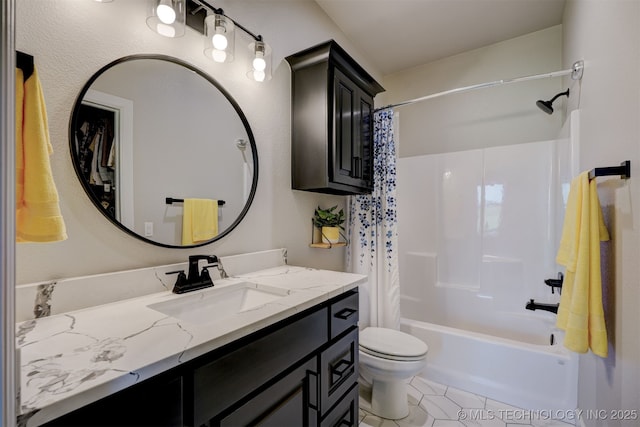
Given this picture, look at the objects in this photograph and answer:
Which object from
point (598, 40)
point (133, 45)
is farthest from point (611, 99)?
point (133, 45)

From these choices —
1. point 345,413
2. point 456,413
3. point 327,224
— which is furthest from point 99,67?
point 456,413

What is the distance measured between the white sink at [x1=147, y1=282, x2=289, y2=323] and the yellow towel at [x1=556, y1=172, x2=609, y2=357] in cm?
110

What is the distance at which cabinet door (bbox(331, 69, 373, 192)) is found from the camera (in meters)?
1.59

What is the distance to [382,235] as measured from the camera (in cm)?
202

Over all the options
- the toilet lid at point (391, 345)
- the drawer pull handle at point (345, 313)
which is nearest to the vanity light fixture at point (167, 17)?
the drawer pull handle at point (345, 313)

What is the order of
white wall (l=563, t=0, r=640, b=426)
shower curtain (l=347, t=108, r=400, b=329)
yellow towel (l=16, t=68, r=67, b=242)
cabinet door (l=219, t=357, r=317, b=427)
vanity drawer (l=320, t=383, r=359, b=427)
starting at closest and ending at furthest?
yellow towel (l=16, t=68, r=67, b=242), cabinet door (l=219, t=357, r=317, b=427), white wall (l=563, t=0, r=640, b=426), vanity drawer (l=320, t=383, r=359, b=427), shower curtain (l=347, t=108, r=400, b=329)

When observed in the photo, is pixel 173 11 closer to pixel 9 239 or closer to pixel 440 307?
pixel 9 239

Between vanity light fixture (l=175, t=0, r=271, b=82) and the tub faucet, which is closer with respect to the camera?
vanity light fixture (l=175, t=0, r=271, b=82)

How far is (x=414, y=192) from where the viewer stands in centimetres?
268

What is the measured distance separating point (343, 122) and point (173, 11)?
3.09 ft

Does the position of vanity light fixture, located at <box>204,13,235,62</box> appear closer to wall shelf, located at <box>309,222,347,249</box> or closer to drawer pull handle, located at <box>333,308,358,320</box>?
wall shelf, located at <box>309,222,347,249</box>

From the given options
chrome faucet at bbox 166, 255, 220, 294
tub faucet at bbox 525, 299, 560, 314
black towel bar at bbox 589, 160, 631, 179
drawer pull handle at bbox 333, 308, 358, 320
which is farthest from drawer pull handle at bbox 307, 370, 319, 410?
tub faucet at bbox 525, 299, 560, 314

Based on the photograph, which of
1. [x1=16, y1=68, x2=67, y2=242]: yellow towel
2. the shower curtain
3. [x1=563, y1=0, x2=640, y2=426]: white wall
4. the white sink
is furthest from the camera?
the shower curtain

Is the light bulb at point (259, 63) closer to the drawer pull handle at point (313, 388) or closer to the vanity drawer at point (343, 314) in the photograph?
the vanity drawer at point (343, 314)
